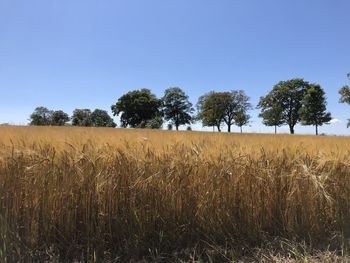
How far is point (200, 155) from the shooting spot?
4.25m

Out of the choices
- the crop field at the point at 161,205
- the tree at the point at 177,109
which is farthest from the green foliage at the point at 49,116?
the crop field at the point at 161,205

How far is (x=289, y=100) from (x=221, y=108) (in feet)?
47.6

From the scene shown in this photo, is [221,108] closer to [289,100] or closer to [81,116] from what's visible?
[289,100]

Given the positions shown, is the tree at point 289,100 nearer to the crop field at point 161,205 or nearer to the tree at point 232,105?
the tree at point 232,105

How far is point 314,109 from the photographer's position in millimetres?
59656

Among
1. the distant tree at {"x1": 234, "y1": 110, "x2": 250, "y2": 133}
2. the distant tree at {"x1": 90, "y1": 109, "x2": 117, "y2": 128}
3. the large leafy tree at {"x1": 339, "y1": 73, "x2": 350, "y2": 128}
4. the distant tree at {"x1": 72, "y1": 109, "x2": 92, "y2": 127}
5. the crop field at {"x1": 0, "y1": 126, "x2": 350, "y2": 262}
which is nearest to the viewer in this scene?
the crop field at {"x1": 0, "y1": 126, "x2": 350, "y2": 262}

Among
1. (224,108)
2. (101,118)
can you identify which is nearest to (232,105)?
(224,108)

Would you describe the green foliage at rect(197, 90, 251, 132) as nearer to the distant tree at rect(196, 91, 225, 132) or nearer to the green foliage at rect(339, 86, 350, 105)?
the distant tree at rect(196, 91, 225, 132)

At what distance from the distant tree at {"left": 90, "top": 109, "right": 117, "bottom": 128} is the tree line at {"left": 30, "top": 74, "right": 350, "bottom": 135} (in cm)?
36

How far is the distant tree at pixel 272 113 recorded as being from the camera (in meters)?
64.7

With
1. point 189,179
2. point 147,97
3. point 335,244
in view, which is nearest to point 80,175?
point 189,179

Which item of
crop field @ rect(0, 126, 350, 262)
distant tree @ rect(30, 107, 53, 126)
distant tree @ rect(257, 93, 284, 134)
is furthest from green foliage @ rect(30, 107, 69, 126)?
crop field @ rect(0, 126, 350, 262)

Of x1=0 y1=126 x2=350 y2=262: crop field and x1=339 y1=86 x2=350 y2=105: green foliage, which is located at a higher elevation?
x1=339 y1=86 x2=350 y2=105: green foliage

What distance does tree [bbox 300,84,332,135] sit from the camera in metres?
59.6
